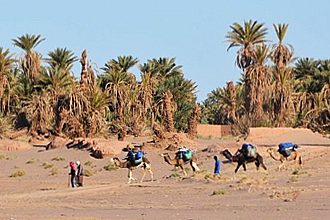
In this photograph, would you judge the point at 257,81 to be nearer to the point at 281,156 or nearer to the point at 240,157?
the point at 281,156

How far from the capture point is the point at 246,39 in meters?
66.4

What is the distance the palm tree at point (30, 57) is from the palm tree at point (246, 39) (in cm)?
1632

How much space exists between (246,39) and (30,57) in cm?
1852

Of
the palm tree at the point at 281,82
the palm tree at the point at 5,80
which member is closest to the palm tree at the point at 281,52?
the palm tree at the point at 281,82

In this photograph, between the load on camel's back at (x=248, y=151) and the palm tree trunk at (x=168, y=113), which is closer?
the load on camel's back at (x=248, y=151)

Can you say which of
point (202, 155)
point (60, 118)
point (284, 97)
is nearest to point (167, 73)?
point (284, 97)

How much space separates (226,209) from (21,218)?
541 cm

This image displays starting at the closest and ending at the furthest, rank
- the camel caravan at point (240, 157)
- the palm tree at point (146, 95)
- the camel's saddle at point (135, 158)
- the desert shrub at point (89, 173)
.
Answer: the camel caravan at point (240, 157) < the camel's saddle at point (135, 158) < the desert shrub at point (89, 173) < the palm tree at point (146, 95)

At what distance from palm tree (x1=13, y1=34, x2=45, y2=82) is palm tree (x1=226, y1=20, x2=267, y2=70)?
16.3 m

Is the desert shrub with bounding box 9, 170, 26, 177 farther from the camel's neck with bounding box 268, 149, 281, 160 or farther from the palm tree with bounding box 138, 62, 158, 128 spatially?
the palm tree with bounding box 138, 62, 158, 128

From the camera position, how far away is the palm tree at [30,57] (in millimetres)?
68938

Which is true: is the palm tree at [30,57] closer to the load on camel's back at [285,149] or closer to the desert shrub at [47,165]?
the desert shrub at [47,165]

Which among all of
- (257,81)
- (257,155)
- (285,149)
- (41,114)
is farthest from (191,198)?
(257,81)

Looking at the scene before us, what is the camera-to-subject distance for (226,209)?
22.0 meters
